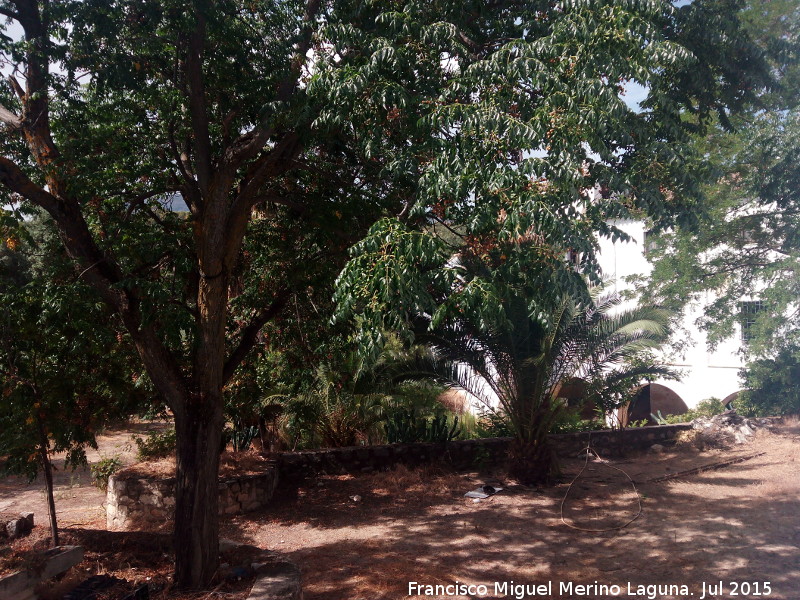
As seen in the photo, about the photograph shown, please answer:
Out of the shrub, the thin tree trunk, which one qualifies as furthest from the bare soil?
the shrub

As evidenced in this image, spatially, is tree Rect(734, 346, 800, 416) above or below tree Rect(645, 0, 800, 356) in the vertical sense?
below

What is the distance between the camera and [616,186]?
5.39 meters

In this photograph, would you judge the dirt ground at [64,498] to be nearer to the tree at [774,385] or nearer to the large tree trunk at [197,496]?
the large tree trunk at [197,496]

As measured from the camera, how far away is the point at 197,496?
5.96 m

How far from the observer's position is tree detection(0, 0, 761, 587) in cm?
523

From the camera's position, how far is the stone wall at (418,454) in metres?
11.2

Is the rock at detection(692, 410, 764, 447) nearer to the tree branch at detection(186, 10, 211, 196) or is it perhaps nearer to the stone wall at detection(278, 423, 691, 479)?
the stone wall at detection(278, 423, 691, 479)

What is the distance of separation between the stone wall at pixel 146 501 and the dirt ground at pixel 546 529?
373mm

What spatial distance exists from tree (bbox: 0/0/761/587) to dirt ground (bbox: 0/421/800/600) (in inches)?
87.1

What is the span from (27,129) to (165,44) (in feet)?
6.23

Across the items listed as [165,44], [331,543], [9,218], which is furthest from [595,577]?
[165,44]

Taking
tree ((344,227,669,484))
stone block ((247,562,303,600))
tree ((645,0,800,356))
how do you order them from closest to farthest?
stone block ((247,562,303,600)) < tree ((344,227,669,484)) < tree ((645,0,800,356))

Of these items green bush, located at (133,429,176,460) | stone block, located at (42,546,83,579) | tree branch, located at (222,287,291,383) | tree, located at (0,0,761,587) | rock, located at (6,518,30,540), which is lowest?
rock, located at (6,518,30,540)

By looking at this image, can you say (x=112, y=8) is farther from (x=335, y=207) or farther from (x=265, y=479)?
(x=265, y=479)
